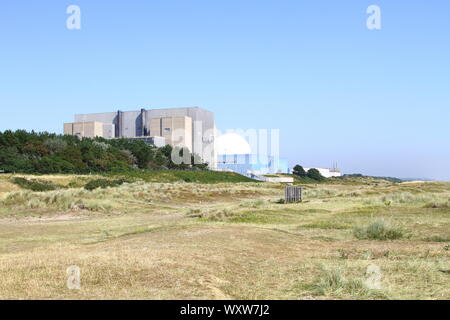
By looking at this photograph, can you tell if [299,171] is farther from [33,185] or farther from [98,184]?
[33,185]

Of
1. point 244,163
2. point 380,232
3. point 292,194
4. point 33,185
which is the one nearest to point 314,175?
point 244,163

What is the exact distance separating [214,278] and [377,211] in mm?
20817

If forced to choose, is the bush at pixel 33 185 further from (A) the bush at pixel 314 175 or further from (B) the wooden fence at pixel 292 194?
(A) the bush at pixel 314 175

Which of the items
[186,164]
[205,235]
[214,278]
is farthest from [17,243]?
[186,164]

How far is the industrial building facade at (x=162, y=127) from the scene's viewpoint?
10656 centimetres

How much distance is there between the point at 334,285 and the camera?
7961 mm

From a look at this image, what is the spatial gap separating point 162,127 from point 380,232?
3728 inches

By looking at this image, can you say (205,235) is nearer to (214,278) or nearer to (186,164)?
(214,278)

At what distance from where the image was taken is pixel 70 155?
7019cm

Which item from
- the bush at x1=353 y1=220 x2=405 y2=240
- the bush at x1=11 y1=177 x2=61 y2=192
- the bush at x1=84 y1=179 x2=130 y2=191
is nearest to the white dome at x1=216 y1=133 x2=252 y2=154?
the bush at x1=84 y1=179 x2=130 y2=191

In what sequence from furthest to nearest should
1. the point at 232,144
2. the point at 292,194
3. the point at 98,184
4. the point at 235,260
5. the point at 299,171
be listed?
the point at 232,144
the point at 299,171
the point at 98,184
the point at 292,194
the point at 235,260

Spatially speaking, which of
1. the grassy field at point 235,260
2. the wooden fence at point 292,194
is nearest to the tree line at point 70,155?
the wooden fence at point 292,194

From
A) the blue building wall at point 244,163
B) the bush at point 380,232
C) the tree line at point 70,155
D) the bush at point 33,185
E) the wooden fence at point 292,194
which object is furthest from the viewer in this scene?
the blue building wall at point 244,163

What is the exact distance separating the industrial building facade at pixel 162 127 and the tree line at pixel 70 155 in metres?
12.9
